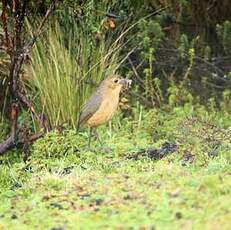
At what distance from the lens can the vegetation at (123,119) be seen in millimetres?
5566

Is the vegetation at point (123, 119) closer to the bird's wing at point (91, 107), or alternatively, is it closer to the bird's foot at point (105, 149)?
the bird's foot at point (105, 149)

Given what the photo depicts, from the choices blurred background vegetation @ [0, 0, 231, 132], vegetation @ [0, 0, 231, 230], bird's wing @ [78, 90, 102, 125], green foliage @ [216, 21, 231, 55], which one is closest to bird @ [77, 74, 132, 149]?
bird's wing @ [78, 90, 102, 125]

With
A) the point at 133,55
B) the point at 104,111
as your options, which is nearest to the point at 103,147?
the point at 104,111

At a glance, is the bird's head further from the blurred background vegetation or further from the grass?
the grass

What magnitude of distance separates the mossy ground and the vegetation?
1 cm

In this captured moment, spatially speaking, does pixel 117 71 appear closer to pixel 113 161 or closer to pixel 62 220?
pixel 113 161

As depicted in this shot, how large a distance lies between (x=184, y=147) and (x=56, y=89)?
2.38 meters

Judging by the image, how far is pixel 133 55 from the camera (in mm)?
11125

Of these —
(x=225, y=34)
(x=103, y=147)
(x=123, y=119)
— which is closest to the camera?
(x=103, y=147)

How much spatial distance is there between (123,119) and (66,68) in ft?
3.35

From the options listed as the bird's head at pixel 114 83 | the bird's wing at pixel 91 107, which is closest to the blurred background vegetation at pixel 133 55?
the bird's wing at pixel 91 107

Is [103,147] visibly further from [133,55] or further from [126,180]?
[133,55]

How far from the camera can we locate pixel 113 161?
7910 millimetres

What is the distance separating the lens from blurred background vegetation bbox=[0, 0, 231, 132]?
9883 mm
